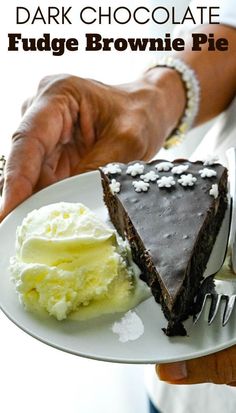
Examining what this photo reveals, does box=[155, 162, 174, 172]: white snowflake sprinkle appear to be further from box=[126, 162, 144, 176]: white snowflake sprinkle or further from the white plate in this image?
the white plate

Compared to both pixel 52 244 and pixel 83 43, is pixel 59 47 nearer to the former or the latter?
pixel 83 43

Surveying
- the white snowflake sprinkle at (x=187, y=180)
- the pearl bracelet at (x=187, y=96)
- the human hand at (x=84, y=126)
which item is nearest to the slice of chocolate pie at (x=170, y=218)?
the white snowflake sprinkle at (x=187, y=180)

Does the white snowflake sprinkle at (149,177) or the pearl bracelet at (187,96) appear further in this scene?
the pearl bracelet at (187,96)

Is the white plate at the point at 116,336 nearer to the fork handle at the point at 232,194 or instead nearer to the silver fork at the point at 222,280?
the silver fork at the point at 222,280

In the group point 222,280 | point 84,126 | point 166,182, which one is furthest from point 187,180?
point 84,126

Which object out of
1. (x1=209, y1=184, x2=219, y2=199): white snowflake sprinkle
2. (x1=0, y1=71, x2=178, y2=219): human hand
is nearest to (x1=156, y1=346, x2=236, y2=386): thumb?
(x1=209, y1=184, x2=219, y2=199): white snowflake sprinkle
